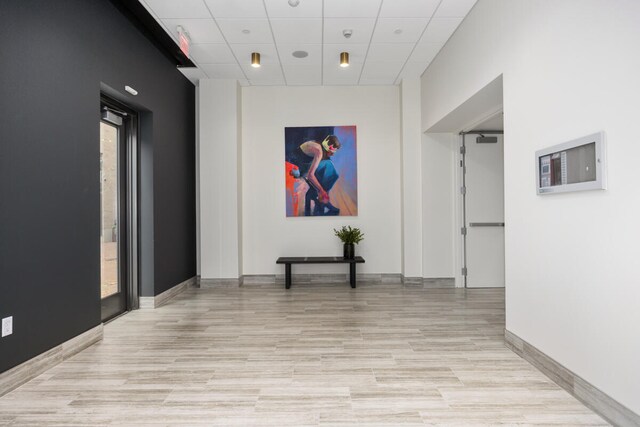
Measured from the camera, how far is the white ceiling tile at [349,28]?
14.4 feet

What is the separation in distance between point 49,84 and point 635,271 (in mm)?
4159

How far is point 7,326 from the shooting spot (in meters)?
2.65

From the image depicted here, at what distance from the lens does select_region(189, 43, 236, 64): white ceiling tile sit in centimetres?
504

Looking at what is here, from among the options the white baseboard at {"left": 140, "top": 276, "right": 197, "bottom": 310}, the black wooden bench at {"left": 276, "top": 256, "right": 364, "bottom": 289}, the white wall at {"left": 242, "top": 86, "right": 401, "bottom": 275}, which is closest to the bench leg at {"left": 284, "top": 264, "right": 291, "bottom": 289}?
the black wooden bench at {"left": 276, "top": 256, "right": 364, "bottom": 289}

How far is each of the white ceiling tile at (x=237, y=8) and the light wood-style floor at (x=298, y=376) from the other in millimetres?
3373

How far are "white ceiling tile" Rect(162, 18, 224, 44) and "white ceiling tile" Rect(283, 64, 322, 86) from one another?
122 centimetres

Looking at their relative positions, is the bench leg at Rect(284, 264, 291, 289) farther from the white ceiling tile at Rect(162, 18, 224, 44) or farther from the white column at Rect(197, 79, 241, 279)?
the white ceiling tile at Rect(162, 18, 224, 44)

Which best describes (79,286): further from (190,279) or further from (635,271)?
(635,271)

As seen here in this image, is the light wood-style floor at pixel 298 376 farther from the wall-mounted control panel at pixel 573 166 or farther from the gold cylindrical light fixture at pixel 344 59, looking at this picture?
the gold cylindrical light fixture at pixel 344 59

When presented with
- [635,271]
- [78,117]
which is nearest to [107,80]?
[78,117]

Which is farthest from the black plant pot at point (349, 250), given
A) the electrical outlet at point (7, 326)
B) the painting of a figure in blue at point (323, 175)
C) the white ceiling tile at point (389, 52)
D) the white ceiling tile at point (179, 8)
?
the electrical outlet at point (7, 326)

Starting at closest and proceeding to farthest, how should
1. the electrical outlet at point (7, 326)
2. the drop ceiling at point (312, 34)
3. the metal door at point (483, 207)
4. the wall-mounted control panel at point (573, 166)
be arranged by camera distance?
the wall-mounted control panel at point (573, 166) < the electrical outlet at point (7, 326) < the drop ceiling at point (312, 34) < the metal door at point (483, 207)

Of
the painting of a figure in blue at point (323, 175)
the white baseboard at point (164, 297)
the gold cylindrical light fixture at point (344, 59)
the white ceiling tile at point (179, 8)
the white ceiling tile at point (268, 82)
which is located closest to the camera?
the white ceiling tile at point (179, 8)

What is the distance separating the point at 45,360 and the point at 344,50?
463 centimetres
